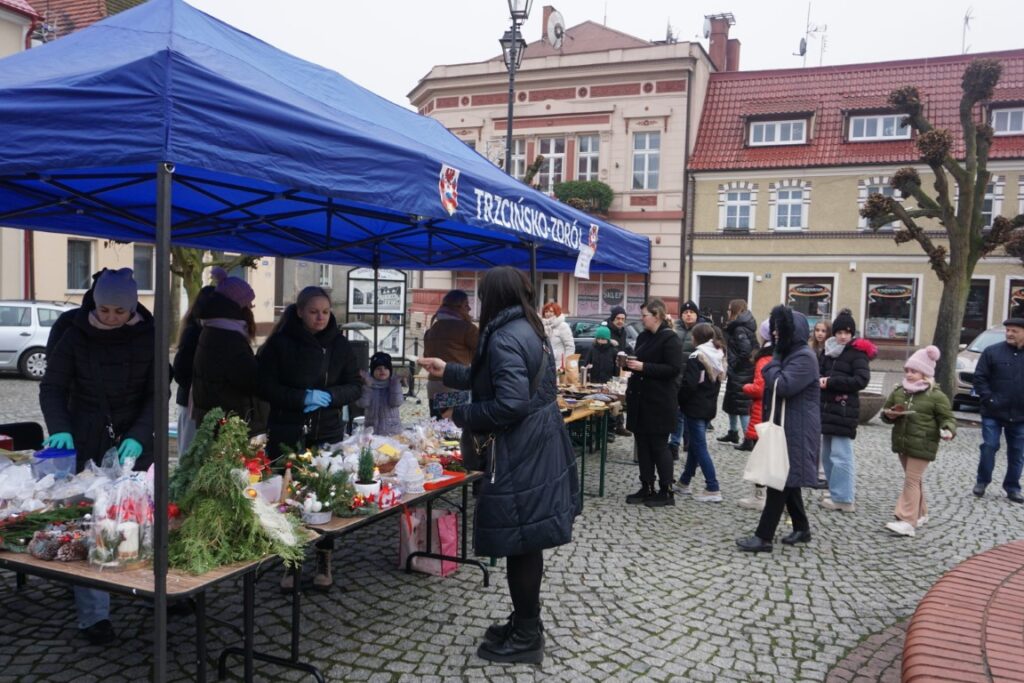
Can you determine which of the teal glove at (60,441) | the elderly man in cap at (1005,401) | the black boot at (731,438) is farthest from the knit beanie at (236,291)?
the black boot at (731,438)

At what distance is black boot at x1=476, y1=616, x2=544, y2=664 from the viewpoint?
352cm

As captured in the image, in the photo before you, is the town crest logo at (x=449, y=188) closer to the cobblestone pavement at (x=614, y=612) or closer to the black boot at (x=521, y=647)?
the black boot at (x=521, y=647)

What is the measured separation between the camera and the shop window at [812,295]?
2469 centimetres

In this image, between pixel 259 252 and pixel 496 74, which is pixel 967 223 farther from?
pixel 496 74

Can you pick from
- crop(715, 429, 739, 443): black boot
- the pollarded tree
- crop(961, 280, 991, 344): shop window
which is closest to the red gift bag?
crop(715, 429, 739, 443): black boot

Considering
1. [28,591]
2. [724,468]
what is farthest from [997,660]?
[724,468]

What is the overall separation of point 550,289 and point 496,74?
26.4 feet

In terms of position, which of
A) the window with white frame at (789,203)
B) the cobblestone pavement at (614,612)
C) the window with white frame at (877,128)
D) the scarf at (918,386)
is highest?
the window with white frame at (877,128)

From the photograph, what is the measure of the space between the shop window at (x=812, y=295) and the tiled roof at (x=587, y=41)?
11.7 metres

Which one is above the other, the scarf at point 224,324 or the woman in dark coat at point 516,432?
the scarf at point 224,324

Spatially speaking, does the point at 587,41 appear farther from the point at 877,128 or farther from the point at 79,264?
the point at 79,264

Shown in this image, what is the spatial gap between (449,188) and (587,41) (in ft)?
97.9

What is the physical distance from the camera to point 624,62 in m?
25.6

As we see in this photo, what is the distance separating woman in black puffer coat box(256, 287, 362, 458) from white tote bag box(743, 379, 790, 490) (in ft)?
8.88
